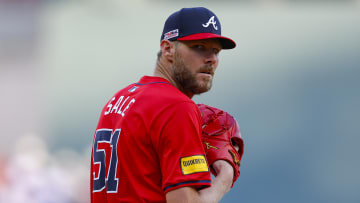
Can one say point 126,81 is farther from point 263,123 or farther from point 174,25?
point 174,25

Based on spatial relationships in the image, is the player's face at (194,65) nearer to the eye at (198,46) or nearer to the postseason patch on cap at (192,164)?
the eye at (198,46)

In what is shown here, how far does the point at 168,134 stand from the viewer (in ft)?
5.22

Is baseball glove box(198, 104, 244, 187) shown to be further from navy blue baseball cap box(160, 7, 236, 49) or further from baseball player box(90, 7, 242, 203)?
navy blue baseball cap box(160, 7, 236, 49)

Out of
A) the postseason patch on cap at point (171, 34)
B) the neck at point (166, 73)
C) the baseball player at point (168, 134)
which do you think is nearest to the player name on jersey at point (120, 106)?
the baseball player at point (168, 134)

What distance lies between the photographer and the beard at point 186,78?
186 cm

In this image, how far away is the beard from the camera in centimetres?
186

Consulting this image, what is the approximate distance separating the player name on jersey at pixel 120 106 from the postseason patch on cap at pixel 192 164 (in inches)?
12.7

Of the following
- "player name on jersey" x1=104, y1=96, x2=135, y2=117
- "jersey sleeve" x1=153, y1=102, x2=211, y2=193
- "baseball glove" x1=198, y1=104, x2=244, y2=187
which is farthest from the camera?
"baseball glove" x1=198, y1=104, x2=244, y2=187

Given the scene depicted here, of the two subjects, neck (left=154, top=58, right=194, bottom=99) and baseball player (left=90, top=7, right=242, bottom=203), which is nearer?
baseball player (left=90, top=7, right=242, bottom=203)

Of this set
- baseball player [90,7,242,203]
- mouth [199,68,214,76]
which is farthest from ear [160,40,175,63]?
mouth [199,68,214,76]

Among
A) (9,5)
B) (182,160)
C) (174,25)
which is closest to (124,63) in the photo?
(9,5)

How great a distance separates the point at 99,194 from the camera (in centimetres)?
→ 184

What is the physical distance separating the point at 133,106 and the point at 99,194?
395 mm

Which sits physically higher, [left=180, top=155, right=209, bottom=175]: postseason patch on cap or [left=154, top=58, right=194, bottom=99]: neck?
[left=154, top=58, right=194, bottom=99]: neck
